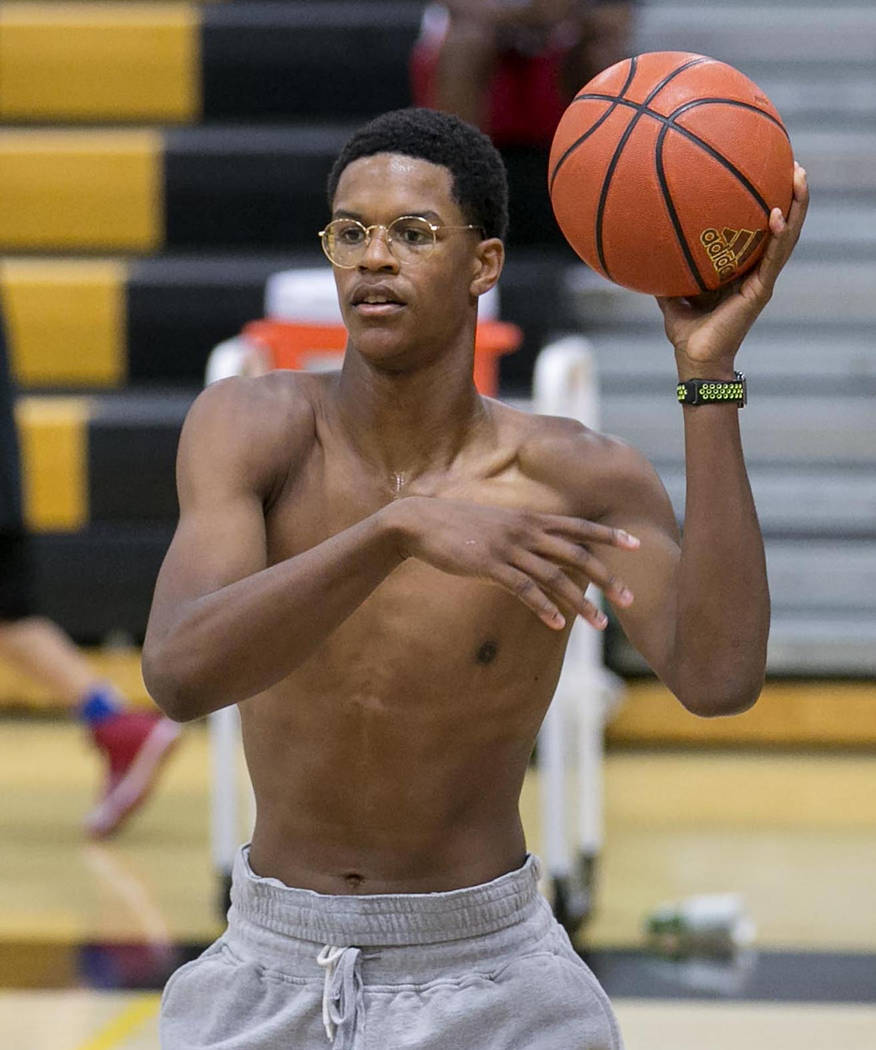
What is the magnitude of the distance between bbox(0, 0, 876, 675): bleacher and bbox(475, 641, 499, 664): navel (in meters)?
4.15

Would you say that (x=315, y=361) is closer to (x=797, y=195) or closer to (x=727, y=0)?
(x=797, y=195)

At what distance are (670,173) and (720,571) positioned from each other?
1.71 ft

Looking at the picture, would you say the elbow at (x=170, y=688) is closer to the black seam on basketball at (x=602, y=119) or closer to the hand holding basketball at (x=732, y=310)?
the hand holding basketball at (x=732, y=310)

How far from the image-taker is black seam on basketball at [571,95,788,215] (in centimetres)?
260

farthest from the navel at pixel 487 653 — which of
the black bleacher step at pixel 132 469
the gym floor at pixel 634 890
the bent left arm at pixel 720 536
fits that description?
the black bleacher step at pixel 132 469

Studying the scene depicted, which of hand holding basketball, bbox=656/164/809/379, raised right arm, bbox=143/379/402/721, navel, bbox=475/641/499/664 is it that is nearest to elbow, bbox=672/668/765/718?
navel, bbox=475/641/499/664

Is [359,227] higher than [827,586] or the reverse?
higher

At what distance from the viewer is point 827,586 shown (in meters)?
7.15

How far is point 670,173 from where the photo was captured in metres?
2.67

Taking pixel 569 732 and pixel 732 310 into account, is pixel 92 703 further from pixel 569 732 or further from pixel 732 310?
pixel 732 310

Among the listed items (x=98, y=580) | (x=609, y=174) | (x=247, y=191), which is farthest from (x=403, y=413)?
(x=247, y=191)

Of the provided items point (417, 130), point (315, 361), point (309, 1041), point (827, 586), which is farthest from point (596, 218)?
point (827, 586)

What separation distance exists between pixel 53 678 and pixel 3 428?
70cm

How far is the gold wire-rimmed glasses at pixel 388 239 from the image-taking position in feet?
8.71
